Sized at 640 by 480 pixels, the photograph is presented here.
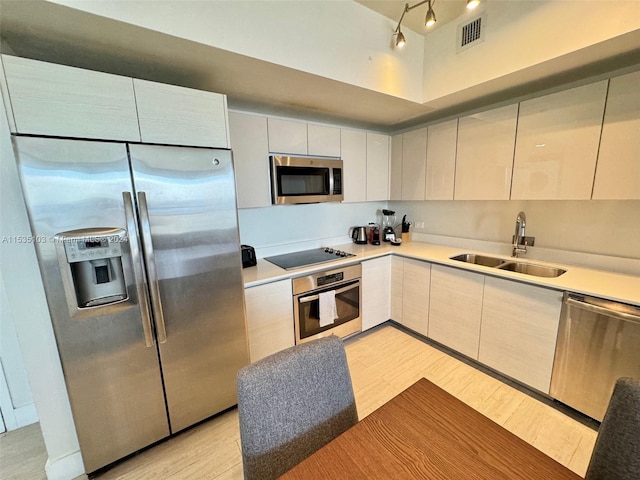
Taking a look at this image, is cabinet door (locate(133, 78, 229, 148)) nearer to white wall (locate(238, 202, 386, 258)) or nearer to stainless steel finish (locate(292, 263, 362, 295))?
white wall (locate(238, 202, 386, 258))

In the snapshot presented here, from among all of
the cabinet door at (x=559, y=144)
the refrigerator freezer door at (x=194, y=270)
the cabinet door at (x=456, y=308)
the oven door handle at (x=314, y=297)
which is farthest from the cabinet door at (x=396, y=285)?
the refrigerator freezer door at (x=194, y=270)

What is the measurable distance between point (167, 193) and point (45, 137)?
494 millimetres

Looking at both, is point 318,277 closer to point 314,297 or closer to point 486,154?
point 314,297

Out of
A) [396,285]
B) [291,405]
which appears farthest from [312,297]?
[291,405]

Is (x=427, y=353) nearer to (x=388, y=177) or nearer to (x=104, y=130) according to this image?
(x=388, y=177)

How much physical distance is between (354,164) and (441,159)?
0.85m

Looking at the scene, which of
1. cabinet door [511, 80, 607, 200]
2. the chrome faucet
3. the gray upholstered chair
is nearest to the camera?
the gray upholstered chair

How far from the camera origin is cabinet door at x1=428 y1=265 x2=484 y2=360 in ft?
6.88

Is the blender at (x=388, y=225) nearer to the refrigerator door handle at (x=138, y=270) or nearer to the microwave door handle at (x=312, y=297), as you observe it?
the microwave door handle at (x=312, y=297)

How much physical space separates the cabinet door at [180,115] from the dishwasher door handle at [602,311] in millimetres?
2325

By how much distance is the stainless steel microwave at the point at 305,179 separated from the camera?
215cm

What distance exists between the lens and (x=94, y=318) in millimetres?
1266

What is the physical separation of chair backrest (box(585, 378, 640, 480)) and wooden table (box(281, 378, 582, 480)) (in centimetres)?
13

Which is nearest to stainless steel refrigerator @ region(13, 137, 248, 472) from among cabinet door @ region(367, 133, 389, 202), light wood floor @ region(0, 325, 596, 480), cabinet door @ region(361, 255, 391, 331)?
light wood floor @ region(0, 325, 596, 480)
